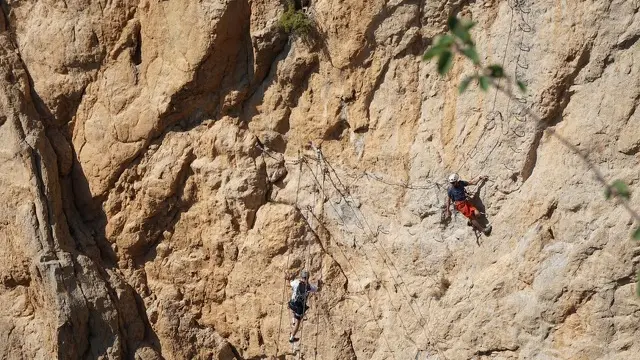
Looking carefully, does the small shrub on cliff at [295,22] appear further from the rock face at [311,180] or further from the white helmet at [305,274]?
the white helmet at [305,274]

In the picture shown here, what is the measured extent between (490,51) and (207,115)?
408 centimetres

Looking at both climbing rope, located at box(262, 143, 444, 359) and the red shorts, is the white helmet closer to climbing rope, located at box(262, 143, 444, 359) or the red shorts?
climbing rope, located at box(262, 143, 444, 359)

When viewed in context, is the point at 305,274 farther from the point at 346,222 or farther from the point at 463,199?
the point at 463,199

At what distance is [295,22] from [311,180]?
2119 millimetres

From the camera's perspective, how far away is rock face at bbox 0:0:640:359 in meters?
9.06

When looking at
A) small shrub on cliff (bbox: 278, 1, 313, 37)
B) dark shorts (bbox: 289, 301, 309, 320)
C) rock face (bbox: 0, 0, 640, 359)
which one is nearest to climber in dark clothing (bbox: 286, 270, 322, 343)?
dark shorts (bbox: 289, 301, 309, 320)

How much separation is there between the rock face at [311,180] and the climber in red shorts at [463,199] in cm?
20

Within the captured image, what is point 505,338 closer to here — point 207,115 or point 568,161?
point 568,161

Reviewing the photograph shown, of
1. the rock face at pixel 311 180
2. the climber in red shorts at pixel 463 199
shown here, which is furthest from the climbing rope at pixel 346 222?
the climber in red shorts at pixel 463 199

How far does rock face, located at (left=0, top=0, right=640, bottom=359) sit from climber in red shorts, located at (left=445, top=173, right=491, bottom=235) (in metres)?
0.20

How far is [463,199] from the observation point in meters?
9.70

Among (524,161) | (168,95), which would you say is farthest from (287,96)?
(524,161)

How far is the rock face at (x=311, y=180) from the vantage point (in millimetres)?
9062

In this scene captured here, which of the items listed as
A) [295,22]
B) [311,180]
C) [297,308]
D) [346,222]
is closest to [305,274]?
[297,308]
